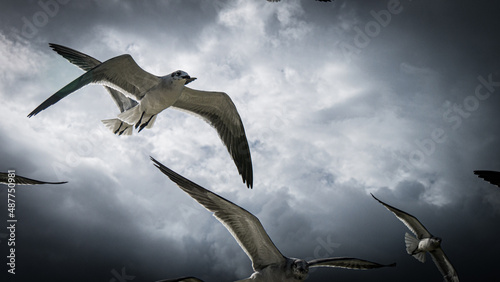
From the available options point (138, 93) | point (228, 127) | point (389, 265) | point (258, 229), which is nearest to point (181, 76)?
point (138, 93)

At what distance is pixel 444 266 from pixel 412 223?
151cm

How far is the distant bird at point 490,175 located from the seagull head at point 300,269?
2541mm

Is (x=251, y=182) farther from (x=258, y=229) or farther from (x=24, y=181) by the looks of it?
(x=24, y=181)

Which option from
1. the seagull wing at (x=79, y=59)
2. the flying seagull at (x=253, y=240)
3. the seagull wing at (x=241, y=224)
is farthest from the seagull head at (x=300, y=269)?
the seagull wing at (x=79, y=59)

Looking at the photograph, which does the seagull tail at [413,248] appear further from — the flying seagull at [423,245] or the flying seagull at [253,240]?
the flying seagull at [253,240]

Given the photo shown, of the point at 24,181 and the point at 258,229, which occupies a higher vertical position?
the point at 24,181

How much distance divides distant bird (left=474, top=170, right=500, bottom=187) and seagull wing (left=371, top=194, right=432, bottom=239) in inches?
152

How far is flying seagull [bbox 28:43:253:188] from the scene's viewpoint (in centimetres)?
668

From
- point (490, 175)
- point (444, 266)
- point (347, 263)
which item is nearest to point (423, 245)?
point (444, 266)

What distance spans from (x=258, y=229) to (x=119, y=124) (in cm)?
382

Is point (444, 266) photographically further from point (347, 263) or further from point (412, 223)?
point (347, 263)

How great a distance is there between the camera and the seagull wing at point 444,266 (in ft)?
31.9

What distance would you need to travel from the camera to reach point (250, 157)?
310 inches

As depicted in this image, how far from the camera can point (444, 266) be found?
994cm
